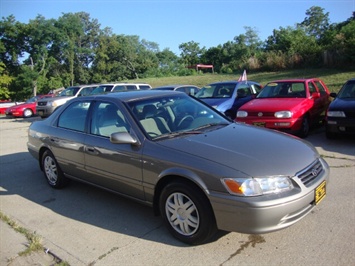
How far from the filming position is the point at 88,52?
69312mm

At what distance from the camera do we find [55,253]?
3.34 meters

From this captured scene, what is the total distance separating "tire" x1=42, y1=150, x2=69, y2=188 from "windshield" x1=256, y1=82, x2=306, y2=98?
5903 mm

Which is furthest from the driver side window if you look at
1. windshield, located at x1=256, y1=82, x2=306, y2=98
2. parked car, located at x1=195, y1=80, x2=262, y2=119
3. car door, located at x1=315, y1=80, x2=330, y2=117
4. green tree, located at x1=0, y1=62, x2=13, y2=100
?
green tree, located at x1=0, y1=62, x2=13, y2=100

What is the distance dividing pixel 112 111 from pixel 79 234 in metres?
1.54

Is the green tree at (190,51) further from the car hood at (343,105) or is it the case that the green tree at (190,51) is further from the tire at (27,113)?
the car hood at (343,105)

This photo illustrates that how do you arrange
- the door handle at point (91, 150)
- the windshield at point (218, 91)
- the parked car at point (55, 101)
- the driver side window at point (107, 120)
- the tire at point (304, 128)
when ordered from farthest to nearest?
the parked car at point (55, 101)
the windshield at point (218, 91)
the tire at point (304, 128)
the door handle at point (91, 150)
the driver side window at point (107, 120)

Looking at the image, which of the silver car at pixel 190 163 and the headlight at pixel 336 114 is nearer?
the silver car at pixel 190 163

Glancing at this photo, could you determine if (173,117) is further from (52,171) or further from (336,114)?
(336,114)

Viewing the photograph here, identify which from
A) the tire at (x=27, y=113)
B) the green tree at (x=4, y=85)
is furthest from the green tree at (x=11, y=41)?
the tire at (x=27, y=113)

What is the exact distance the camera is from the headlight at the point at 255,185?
2.89 m

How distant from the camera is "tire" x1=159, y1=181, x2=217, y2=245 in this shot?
10.2ft

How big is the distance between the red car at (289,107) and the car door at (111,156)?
14.6 ft

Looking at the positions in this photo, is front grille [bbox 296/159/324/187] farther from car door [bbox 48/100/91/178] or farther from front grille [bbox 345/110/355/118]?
front grille [bbox 345/110/355/118]

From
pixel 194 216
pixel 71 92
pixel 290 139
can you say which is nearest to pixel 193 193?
pixel 194 216
